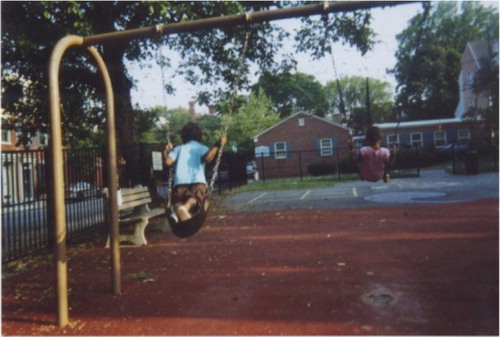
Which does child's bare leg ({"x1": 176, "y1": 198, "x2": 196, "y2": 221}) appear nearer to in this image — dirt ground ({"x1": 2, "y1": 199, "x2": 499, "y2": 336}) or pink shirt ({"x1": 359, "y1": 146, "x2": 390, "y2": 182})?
dirt ground ({"x1": 2, "y1": 199, "x2": 499, "y2": 336})

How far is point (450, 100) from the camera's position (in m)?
59.0

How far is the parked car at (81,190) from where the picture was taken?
9773 millimetres

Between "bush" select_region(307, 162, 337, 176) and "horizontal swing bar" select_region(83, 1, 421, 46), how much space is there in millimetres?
27648

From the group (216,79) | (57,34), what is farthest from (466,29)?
(57,34)

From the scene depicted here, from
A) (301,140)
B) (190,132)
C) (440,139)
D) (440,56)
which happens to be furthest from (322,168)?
(440,56)

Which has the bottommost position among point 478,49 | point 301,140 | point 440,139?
point 440,139

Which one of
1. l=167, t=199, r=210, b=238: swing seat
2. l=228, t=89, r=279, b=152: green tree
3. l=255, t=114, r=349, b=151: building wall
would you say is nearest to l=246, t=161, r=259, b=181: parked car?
l=255, t=114, r=349, b=151: building wall

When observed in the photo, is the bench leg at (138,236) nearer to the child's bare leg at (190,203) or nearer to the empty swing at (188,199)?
the empty swing at (188,199)

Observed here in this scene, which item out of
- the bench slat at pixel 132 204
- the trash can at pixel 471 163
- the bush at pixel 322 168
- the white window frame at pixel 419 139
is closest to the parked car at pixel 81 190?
the bench slat at pixel 132 204

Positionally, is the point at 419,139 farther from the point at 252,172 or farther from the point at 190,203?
the point at 190,203

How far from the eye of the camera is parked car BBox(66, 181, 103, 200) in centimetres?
977

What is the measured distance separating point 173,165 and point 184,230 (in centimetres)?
76

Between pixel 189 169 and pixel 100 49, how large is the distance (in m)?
7.81

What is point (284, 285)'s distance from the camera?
213 inches
